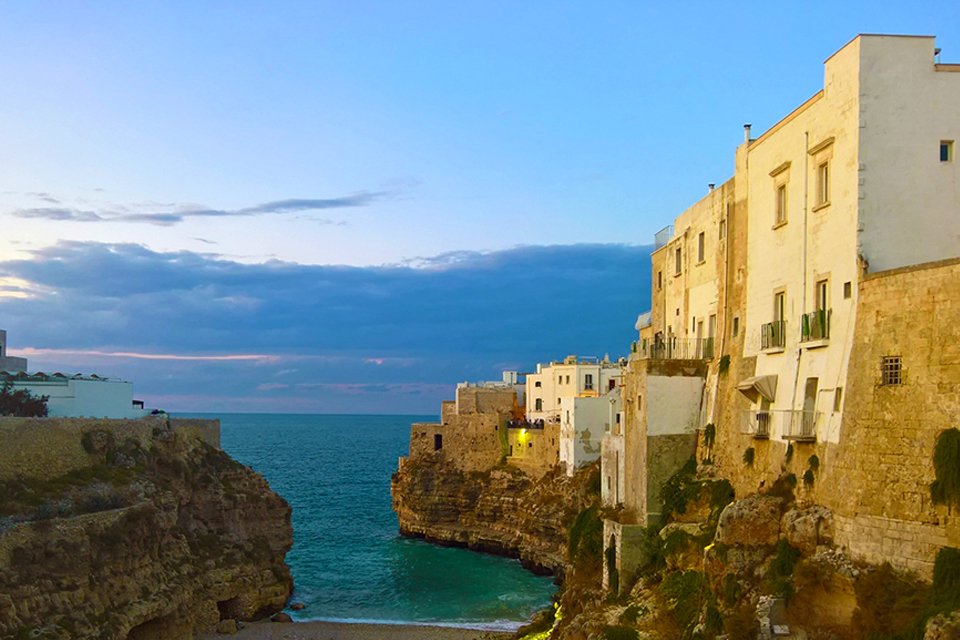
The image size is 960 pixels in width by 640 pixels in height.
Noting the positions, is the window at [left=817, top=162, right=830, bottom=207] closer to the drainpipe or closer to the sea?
the drainpipe

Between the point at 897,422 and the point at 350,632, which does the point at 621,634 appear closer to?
the point at 897,422

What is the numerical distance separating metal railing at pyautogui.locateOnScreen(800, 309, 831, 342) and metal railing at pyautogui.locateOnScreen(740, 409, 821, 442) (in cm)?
197

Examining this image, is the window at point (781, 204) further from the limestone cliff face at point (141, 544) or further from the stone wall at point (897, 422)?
the limestone cliff face at point (141, 544)

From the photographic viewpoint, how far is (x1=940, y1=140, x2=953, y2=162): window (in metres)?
21.9

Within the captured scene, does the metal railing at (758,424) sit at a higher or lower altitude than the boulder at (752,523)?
higher

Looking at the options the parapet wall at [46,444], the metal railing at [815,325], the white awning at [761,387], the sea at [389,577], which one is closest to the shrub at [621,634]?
the white awning at [761,387]

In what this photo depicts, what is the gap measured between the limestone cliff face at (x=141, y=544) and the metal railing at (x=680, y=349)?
21.8 m

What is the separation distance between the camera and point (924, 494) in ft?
61.4

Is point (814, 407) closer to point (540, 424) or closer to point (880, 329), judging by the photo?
point (880, 329)

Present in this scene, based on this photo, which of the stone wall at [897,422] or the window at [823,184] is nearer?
the stone wall at [897,422]

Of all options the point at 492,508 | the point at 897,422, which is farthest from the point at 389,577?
the point at 897,422

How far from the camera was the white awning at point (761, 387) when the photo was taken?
86.6ft

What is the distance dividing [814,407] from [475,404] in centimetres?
5657

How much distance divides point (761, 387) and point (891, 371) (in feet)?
21.3
